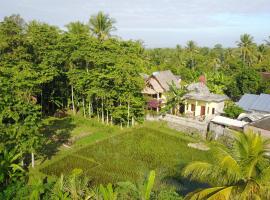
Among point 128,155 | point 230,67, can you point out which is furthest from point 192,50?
point 128,155

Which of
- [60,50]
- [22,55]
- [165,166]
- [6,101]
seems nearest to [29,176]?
[6,101]

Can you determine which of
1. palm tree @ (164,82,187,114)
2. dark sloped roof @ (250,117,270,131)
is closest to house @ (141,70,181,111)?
palm tree @ (164,82,187,114)

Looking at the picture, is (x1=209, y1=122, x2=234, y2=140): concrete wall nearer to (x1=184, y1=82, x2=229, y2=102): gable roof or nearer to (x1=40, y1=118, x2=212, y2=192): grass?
(x1=40, y1=118, x2=212, y2=192): grass

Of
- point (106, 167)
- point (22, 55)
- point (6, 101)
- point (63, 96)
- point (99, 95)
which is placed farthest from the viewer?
point (63, 96)

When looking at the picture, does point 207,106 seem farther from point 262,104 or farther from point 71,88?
point 71,88

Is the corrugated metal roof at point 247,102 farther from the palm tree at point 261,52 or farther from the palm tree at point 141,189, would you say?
the palm tree at point 261,52

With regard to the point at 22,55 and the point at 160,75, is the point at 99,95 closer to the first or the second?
the point at 22,55

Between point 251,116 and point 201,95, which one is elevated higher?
point 201,95
